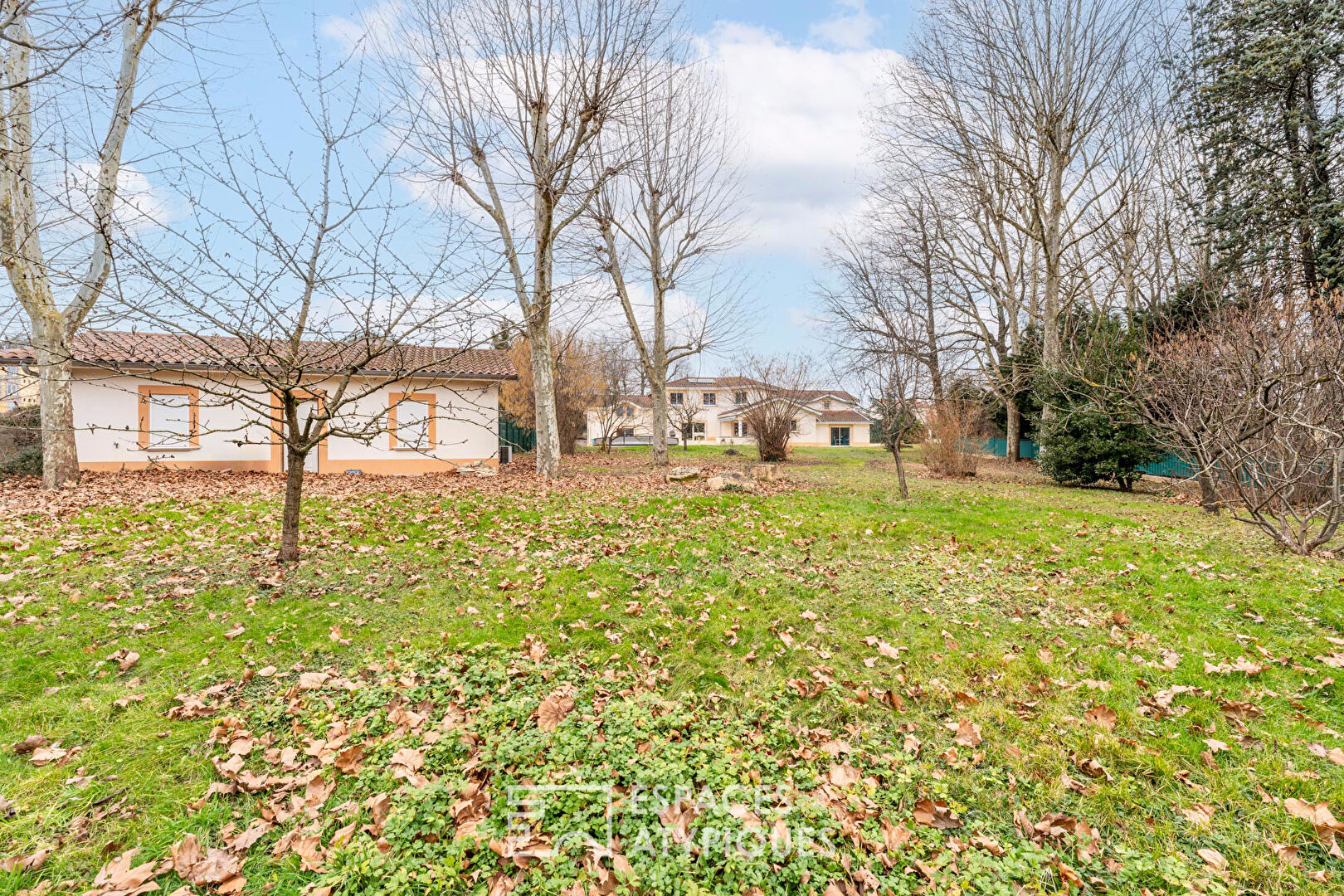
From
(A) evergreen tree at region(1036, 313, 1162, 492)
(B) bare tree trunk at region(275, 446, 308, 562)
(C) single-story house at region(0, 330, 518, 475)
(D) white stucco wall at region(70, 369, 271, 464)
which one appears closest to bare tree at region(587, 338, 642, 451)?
(C) single-story house at region(0, 330, 518, 475)

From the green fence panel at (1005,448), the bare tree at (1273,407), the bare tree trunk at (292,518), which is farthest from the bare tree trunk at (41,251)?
the green fence panel at (1005,448)

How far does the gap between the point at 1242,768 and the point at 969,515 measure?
623 centimetres

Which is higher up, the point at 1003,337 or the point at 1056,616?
the point at 1003,337

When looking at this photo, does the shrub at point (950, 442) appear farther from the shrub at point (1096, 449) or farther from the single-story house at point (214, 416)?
the single-story house at point (214, 416)

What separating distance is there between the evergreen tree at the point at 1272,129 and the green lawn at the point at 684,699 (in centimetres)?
1148

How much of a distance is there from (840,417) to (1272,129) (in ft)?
118

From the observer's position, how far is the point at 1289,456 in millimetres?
7352

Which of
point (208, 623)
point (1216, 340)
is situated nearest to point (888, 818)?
point (208, 623)

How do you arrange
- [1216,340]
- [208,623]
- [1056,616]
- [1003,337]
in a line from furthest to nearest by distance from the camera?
[1003,337], [1216,340], [1056,616], [208,623]

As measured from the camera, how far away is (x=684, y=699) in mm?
3609

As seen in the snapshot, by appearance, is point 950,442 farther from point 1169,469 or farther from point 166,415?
point 166,415

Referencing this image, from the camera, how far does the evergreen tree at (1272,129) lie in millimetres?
12117

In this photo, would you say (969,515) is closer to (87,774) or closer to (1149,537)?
(1149,537)

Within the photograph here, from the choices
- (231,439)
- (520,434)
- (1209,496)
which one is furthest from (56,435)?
(1209,496)
